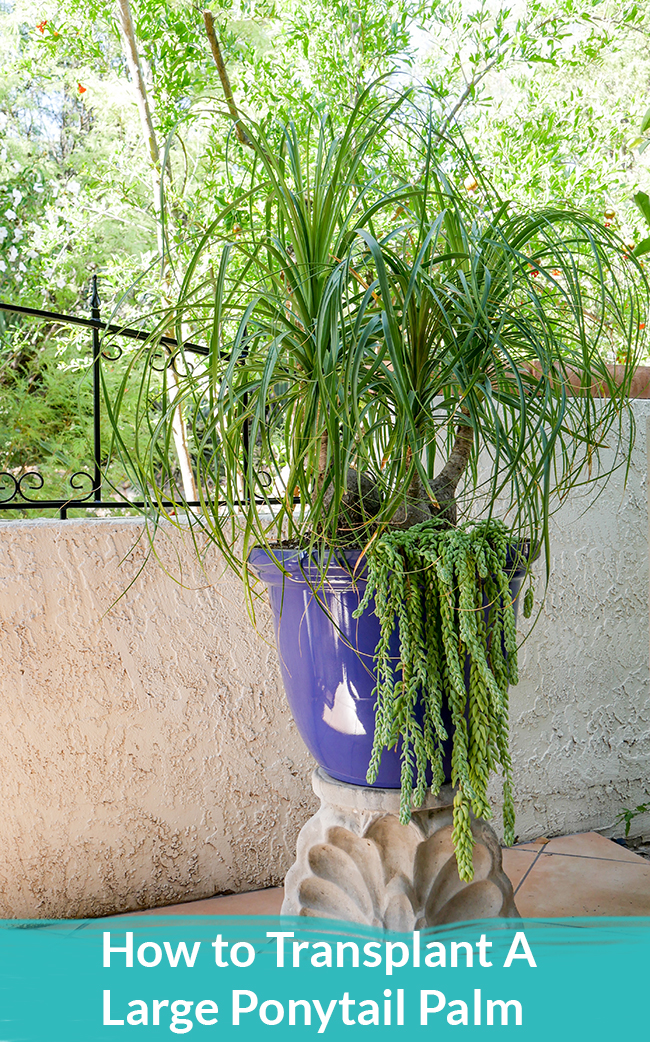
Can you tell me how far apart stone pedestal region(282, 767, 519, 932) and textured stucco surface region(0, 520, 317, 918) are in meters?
0.51

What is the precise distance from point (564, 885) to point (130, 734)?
1.04 metres

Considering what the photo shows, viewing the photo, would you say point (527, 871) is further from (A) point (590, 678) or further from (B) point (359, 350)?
(B) point (359, 350)

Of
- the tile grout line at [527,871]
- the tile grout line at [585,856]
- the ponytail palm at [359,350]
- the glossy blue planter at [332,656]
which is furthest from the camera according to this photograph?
the tile grout line at [585,856]

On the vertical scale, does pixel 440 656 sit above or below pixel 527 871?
above

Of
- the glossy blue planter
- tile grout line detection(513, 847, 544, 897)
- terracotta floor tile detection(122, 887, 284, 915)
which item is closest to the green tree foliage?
the glossy blue planter

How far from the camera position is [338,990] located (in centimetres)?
126

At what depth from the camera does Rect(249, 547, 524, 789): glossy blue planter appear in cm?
112

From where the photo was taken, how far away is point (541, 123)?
2883 mm

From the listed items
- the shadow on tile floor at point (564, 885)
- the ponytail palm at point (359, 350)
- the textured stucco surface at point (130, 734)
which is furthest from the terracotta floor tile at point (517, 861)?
the ponytail palm at point (359, 350)

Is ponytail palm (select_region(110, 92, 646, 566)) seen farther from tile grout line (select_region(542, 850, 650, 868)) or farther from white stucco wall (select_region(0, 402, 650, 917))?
tile grout line (select_region(542, 850, 650, 868))

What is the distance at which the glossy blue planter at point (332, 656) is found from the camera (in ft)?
3.68

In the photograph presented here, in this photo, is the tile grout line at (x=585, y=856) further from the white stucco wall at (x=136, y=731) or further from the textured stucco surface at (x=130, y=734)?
the textured stucco surface at (x=130, y=734)

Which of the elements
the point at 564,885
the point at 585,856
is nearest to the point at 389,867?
the point at 564,885

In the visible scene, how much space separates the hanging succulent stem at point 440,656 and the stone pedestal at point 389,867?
7 cm
